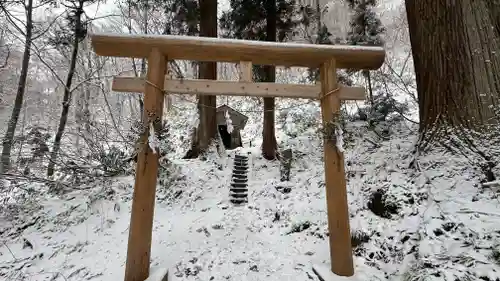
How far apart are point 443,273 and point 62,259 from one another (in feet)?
17.9

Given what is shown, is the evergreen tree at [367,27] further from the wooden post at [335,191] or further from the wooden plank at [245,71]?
the wooden plank at [245,71]

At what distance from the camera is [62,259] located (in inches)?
176

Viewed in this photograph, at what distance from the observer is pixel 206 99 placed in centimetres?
854

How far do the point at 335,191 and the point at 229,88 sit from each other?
1.88 metres

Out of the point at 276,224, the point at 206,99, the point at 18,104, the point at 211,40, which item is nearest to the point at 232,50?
the point at 211,40

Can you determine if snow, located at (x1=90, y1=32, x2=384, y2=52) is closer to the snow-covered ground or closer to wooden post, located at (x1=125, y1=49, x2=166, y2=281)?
wooden post, located at (x1=125, y1=49, x2=166, y2=281)

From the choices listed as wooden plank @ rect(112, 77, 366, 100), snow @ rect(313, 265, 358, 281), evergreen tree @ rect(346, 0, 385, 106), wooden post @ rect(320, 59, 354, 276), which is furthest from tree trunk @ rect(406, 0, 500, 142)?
evergreen tree @ rect(346, 0, 385, 106)

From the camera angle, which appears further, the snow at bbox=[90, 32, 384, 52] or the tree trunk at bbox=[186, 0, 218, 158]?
the tree trunk at bbox=[186, 0, 218, 158]

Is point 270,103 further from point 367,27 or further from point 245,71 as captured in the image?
point 245,71

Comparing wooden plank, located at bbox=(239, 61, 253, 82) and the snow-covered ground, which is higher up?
wooden plank, located at bbox=(239, 61, 253, 82)

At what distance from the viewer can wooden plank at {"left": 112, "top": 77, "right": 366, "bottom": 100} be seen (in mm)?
3301

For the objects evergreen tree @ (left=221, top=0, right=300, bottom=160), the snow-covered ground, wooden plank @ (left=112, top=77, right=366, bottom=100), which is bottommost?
the snow-covered ground

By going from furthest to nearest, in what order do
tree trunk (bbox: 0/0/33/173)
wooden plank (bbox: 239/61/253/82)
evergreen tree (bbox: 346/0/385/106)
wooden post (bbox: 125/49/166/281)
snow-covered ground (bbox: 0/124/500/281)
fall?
evergreen tree (bbox: 346/0/385/106) < tree trunk (bbox: 0/0/33/173) < wooden plank (bbox: 239/61/253/82) < wooden post (bbox: 125/49/166/281) < snow-covered ground (bbox: 0/124/500/281)

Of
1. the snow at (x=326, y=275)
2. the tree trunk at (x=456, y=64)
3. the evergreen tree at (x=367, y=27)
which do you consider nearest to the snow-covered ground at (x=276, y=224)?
the snow at (x=326, y=275)
